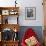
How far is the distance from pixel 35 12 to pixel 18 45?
143 centimetres

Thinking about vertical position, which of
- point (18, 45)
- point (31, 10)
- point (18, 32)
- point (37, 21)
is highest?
point (31, 10)

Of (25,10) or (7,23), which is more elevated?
(25,10)

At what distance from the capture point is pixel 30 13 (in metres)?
6.02

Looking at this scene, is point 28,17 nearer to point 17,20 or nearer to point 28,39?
point 17,20

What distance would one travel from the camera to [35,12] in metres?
6.01

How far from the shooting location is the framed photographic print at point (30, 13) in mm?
5988

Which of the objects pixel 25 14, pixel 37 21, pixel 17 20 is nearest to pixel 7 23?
pixel 17 20

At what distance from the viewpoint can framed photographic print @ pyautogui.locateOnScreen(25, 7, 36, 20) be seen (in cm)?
599

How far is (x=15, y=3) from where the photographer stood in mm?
5980

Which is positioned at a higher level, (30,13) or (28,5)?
(28,5)

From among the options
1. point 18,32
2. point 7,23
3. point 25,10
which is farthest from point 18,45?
point 25,10

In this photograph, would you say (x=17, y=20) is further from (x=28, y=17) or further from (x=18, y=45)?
(x=18, y=45)

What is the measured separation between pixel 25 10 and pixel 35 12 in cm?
40

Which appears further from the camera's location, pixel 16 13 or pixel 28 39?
pixel 16 13
